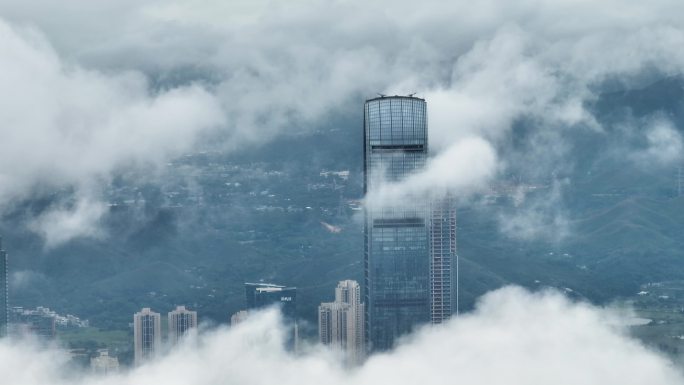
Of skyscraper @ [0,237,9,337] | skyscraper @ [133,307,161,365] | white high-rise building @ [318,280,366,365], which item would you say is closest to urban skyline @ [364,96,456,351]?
white high-rise building @ [318,280,366,365]

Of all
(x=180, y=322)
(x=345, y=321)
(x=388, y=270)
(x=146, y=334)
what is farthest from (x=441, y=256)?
(x=146, y=334)

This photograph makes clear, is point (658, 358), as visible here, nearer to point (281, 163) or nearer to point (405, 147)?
point (405, 147)

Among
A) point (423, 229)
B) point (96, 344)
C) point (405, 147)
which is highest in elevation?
point (405, 147)

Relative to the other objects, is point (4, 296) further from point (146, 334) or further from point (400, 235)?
point (400, 235)

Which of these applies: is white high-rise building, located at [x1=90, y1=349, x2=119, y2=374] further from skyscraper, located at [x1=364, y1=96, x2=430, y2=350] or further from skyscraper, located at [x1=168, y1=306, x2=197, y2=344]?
skyscraper, located at [x1=364, y1=96, x2=430, y2=350]

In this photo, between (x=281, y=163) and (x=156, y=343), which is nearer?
(x=156, y=343)

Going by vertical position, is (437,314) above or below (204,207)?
below

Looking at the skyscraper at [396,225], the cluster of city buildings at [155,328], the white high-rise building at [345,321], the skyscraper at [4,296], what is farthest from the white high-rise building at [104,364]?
the skyscraper at [396,225]

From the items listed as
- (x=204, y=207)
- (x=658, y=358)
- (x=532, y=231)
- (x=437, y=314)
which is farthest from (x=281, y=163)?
(x=658, y=358)
